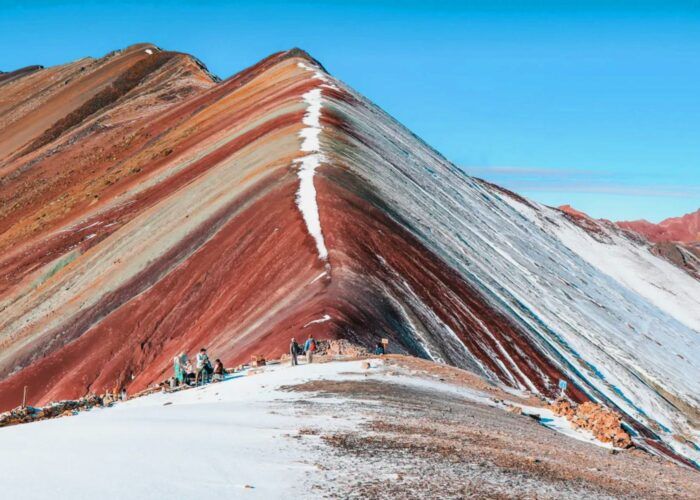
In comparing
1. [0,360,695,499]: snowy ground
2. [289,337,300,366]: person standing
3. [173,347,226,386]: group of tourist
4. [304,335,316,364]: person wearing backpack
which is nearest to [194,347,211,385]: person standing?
[173,347,226,386]: group of tourist

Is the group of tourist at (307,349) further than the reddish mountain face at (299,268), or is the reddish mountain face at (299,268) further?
the reddish mountain face at (299,268)

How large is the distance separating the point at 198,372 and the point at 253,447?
9.51 meters

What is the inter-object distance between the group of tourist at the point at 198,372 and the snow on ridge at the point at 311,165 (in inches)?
446

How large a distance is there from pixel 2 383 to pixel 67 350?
3.14m

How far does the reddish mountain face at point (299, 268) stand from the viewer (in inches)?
1326

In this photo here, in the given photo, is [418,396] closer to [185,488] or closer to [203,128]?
[185,488]

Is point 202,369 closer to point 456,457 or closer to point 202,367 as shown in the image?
point 202,367

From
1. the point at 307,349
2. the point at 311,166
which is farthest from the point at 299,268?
the point at 311,166

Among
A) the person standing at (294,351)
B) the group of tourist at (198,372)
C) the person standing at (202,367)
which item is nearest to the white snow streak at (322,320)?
the person standing at (294,351)

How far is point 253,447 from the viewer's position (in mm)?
13633

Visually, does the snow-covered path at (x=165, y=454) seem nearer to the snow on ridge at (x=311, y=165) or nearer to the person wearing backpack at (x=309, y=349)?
the person wearing backpack at (x=309, y=349)

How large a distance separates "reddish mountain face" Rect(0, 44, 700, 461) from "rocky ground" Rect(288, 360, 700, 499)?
8593mm

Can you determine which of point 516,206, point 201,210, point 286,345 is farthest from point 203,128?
point 286,345

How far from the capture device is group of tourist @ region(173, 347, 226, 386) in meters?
22.6
